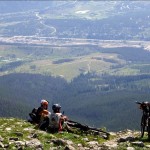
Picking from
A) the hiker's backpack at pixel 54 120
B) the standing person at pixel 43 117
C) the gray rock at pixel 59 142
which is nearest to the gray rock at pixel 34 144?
the gray rock at pixel 59 142

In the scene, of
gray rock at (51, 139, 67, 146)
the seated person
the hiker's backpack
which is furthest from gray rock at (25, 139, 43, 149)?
the seated person

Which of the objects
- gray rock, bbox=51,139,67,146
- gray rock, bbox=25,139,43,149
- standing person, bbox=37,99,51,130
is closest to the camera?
gray rock, bbox=25,139,43,149

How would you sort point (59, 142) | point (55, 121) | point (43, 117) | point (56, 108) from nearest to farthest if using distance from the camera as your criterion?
point (59, 142), point (55, 121), point (56, 108), point (43, 117)

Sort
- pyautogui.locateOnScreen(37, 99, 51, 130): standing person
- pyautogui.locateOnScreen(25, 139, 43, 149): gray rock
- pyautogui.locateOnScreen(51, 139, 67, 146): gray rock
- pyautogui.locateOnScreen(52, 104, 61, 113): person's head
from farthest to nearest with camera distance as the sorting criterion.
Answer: pyautogui.locateOnScreen(37, 99, 51, 130): standing person → pyautogui.locateOnScreen(52, 104, 61, 113): person's head → pyautogui.locateOnScreen(51, 139, 67, 146): gray rock → pyautogui.locateOnScreen(25, 139, 43, 149): gray rock

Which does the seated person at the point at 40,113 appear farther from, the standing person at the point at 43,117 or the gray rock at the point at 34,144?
the gray rock at the point at 34,144

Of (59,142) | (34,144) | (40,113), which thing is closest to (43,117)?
(40,113)

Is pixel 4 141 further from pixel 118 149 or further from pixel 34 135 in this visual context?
pixel 118 149

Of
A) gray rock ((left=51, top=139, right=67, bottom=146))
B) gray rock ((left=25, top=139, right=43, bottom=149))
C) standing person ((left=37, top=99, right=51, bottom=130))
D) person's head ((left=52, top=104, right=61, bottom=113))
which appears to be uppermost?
person's head ((left=52, top=104, right=61, bottom=113))

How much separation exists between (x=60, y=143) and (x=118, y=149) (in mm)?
4800

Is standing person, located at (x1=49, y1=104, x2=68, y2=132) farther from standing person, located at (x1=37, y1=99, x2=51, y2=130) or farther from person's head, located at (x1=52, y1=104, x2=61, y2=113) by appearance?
standing person, located at (x1=37, y1=99, x2=51, y2=130)

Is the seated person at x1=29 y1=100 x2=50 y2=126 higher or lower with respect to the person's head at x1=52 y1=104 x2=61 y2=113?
lower

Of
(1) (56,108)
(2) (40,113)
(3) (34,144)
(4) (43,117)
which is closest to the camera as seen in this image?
(3) (34,144)

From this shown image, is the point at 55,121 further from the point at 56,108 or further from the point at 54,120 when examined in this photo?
the point at 56,108

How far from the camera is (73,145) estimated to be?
37.0 m
